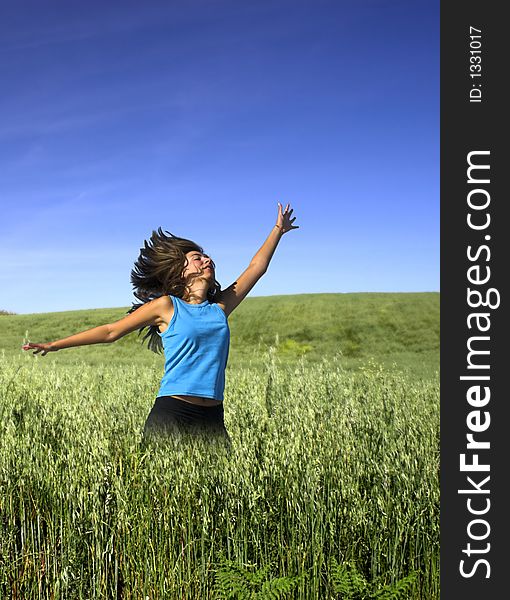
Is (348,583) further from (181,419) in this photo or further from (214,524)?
(181,419)

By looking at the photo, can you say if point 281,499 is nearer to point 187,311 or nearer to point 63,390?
point 187,311

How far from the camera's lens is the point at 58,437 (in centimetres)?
419

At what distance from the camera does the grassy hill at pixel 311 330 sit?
67.4 feet

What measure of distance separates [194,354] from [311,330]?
23.3 meters

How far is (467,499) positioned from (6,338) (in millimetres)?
28458

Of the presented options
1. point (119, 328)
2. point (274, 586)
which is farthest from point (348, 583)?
point (119, 328)

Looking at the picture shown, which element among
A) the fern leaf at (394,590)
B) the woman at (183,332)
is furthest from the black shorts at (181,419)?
the fern leaf at (394,590)

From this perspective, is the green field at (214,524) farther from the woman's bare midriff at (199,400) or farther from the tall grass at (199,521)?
the woman's bare midriff at (199,400)

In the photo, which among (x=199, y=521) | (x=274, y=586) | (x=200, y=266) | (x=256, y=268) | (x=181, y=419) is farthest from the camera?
(x=256, y=268)

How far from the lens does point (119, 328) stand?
350 centimetres

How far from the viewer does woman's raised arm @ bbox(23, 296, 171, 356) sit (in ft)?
11.2

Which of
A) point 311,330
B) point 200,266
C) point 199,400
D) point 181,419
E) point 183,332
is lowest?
point 181,419

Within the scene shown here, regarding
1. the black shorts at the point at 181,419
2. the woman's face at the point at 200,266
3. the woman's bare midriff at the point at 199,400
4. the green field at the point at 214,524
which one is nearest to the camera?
the green field at the point at 214,524

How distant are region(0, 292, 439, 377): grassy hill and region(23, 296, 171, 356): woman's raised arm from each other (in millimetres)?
11926
